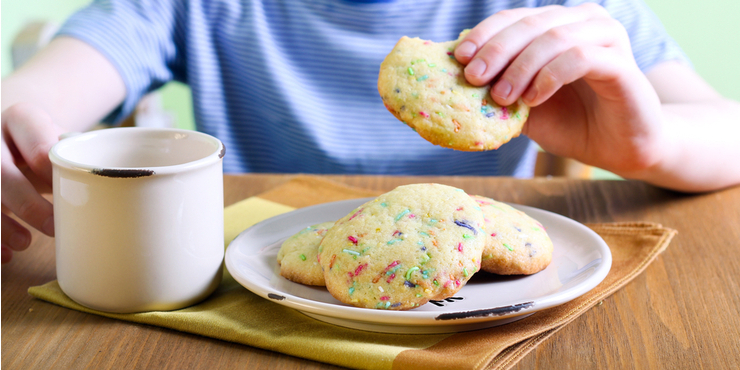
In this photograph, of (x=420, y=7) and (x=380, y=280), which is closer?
(x=380, y=280)

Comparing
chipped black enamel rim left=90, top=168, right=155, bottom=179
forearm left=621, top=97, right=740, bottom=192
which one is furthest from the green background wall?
chipped black enamel rim left=90, top=168, right=155, bottom=179

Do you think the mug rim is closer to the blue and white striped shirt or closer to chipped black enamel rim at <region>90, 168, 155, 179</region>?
chipped black enamel rim at <region>90, 168, 155, 179</region>

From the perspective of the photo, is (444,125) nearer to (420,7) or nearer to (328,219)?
(328,219)

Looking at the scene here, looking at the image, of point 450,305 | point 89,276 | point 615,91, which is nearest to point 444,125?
point 450,305

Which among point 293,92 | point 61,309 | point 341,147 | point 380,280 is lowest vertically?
point 341,147

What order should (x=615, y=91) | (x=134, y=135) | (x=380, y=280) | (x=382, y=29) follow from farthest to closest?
(x=382, y=29)
(x=615, y=91)
(x=134, y=135)
(x=380, y=280)

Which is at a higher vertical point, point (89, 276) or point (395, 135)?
point (89, 276)

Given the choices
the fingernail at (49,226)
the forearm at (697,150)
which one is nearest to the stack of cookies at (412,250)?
the fingernail at (49,226)
